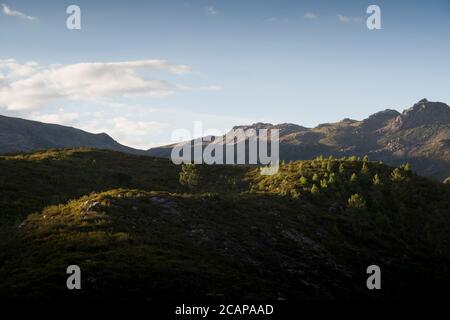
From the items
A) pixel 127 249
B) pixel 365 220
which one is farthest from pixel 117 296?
pixel 365 220

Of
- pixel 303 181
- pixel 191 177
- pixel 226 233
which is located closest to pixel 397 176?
pixel 303 181

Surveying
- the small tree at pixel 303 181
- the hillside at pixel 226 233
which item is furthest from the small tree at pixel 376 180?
the small tree at pixel 303 181

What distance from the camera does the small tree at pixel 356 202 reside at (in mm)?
45281

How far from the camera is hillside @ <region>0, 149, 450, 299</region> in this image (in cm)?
2133

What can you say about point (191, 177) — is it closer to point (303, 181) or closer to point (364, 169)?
point (303, 181)

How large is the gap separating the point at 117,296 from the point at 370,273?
19.8 meters

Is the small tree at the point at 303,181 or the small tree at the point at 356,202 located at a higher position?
the small tree at the point at 303,181

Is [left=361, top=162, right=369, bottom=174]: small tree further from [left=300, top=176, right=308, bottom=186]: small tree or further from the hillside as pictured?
[left=300, top=176, right=308, bottom=186]: small tree

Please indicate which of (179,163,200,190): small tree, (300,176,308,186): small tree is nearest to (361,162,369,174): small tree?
(300,176,308,186): small tree

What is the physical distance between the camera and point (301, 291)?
24.6 m

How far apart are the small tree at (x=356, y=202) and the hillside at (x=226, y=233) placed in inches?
6.0

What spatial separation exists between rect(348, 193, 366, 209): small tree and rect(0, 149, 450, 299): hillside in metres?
0.15

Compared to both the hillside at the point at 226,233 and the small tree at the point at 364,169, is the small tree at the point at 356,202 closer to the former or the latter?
the hillside at the point at 226,233

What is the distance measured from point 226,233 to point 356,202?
20.4 m
